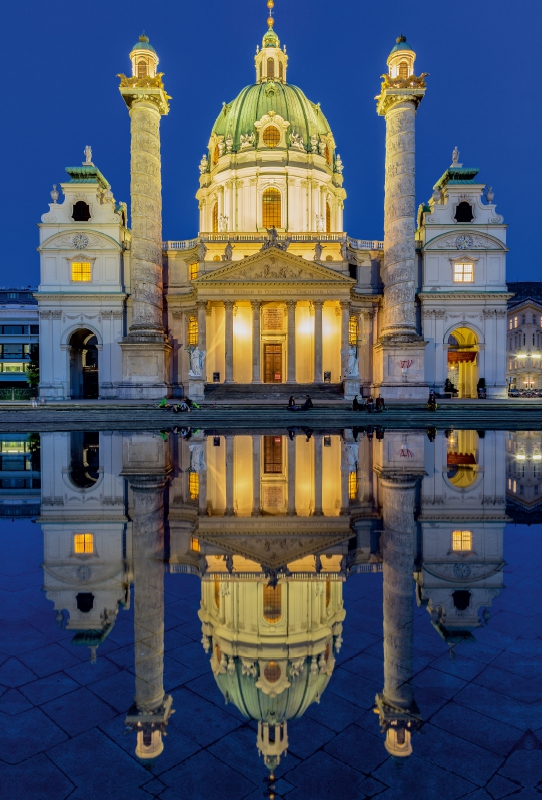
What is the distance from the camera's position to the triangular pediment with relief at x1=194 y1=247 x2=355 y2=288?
133 ft

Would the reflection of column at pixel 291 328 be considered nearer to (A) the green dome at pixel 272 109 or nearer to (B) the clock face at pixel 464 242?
(B) the clock face at pixel 464 242

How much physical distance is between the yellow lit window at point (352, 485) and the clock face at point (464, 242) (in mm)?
38691

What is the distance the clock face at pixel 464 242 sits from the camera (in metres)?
44.2

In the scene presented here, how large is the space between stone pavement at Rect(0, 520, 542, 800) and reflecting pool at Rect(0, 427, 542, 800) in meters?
0.01

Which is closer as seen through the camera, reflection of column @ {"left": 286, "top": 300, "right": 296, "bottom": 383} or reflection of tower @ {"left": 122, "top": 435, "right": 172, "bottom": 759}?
reflection of tower @ {"left": 122, "top": 435, "right": 172, "bottom": 759}

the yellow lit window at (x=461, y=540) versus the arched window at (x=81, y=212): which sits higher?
the arched window at (x=81, y=212)

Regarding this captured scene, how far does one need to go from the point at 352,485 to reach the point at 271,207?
1844 inches

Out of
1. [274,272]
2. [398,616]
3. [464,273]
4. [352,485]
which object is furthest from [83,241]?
[398,616]

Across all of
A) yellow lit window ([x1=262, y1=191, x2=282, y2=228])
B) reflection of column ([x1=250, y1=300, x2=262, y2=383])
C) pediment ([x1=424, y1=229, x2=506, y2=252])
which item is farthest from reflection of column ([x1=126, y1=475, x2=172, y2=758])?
yellow lit window ([x1=262, y1=191, x2=282, y2=228])

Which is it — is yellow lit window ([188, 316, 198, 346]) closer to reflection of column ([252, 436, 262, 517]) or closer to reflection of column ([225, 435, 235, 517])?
reflection of column ([225, 435, 235, 517])

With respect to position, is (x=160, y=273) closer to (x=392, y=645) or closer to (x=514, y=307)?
(x=392, y=645)

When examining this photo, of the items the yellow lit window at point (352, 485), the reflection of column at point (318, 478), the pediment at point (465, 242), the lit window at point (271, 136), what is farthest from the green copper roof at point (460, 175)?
the yellow lit window at point (352, 485)

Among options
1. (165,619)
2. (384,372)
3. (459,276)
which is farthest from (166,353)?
(165,619)

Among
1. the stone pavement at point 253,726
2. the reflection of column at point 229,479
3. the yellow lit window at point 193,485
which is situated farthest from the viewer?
the yellow lit window at point 193,485
